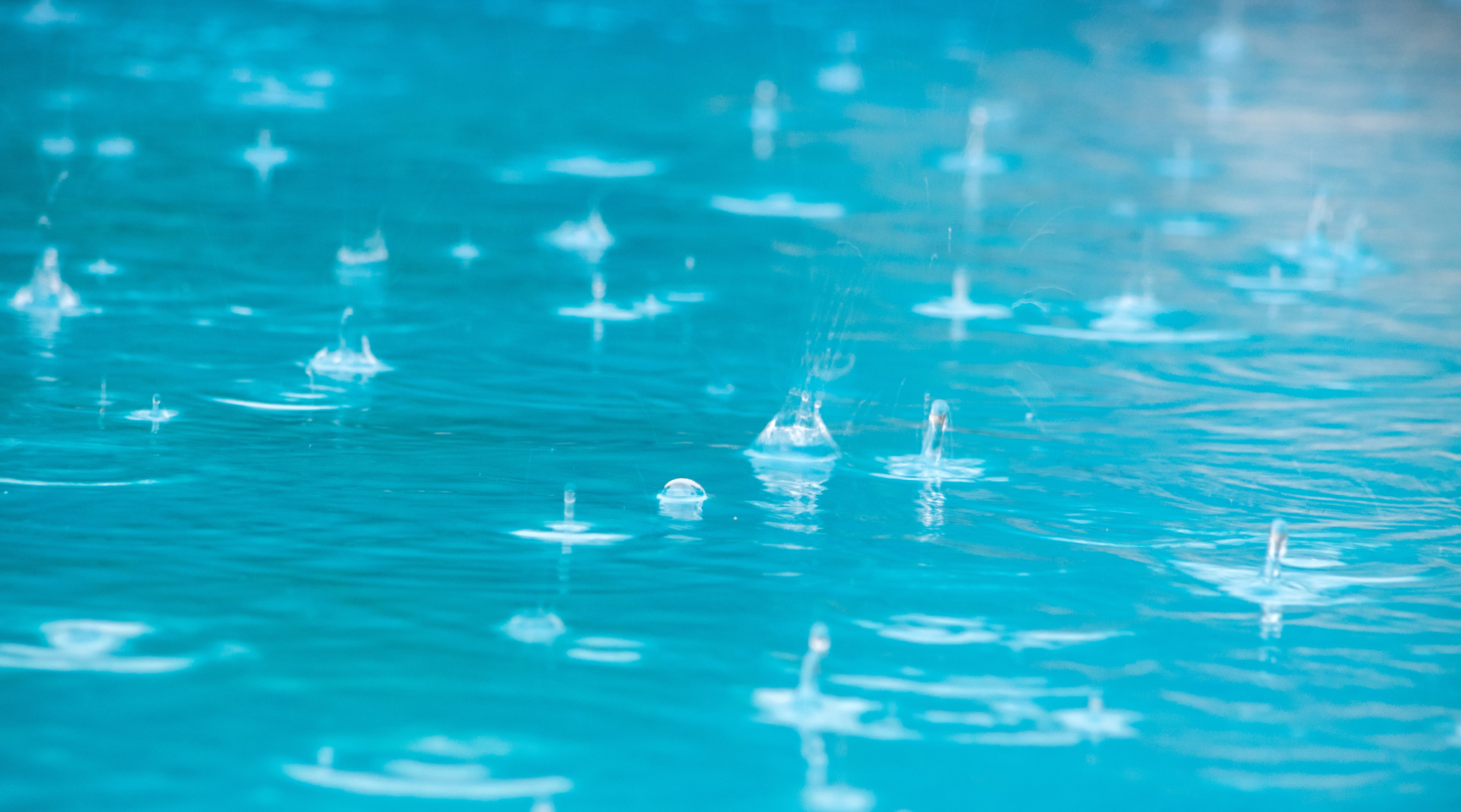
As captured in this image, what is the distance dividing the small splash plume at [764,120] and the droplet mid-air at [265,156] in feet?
13.1

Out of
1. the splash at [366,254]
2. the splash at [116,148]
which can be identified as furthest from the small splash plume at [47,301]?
the splash at [116,148]

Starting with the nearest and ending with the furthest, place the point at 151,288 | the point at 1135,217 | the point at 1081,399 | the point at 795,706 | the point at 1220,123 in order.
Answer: the point at 795,706
the point at 1081,399
the point at 151,288
the point at 1135,217
the point at 1220,123

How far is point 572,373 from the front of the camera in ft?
29.6

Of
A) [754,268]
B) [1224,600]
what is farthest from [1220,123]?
[1224,600]

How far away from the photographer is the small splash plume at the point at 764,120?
16.6 meters

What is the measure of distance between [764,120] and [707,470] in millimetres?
11218

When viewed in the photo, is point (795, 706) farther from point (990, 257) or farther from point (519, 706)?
point (990, 257)

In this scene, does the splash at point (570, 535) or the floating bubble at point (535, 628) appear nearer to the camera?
the floating bubble at point (535, 628)

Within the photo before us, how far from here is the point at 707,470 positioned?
7.52 m

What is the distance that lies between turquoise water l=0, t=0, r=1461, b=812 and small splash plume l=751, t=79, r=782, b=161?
13.8 inches

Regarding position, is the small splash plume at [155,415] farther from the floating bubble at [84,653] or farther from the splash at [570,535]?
the floating bubble at [84,653]

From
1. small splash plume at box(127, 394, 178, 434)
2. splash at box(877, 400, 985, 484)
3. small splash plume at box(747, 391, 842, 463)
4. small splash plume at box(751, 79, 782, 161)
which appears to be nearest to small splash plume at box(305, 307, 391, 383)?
small splash plume at box(127, 394, 178, 434)

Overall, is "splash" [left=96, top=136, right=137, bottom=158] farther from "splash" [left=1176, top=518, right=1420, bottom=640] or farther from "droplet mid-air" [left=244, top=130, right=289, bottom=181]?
"splash" [left=1176, top=518, right=1420, bottom=640]

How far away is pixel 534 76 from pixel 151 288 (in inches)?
413
